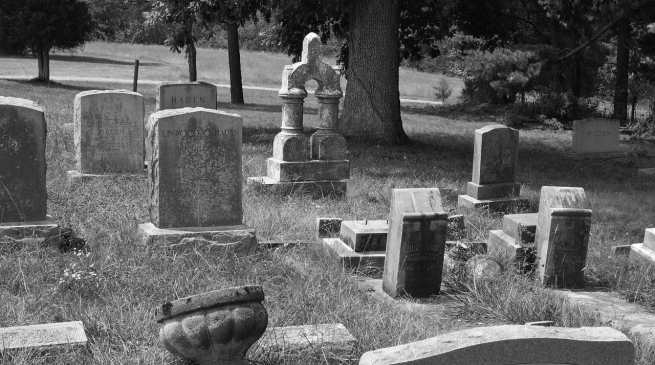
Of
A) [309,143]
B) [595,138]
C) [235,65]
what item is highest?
[235,65]

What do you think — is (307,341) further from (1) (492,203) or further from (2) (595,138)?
(2) (595,138)

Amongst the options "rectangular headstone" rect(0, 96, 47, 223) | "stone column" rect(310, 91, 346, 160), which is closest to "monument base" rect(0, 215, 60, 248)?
"rectangular headstone" rect(0, 96, 47, 223)

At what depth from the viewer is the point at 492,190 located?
36.8ft

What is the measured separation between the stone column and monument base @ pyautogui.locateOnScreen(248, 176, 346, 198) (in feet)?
1.39

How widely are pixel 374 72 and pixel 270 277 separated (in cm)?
1088

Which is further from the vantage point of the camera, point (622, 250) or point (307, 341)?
point (622, 250)

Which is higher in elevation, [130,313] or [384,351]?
[384,351]

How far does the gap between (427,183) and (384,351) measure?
31.5ft

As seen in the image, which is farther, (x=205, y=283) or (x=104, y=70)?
(x=104, y=70)

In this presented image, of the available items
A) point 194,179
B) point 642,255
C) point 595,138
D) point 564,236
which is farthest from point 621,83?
point 194,179

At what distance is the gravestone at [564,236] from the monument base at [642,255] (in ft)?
2.42

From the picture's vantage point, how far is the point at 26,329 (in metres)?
5.22

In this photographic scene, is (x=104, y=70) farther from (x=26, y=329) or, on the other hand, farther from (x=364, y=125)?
(x=26, y=329)

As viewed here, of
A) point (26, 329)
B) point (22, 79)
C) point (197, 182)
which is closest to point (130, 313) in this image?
point (26, 329)
